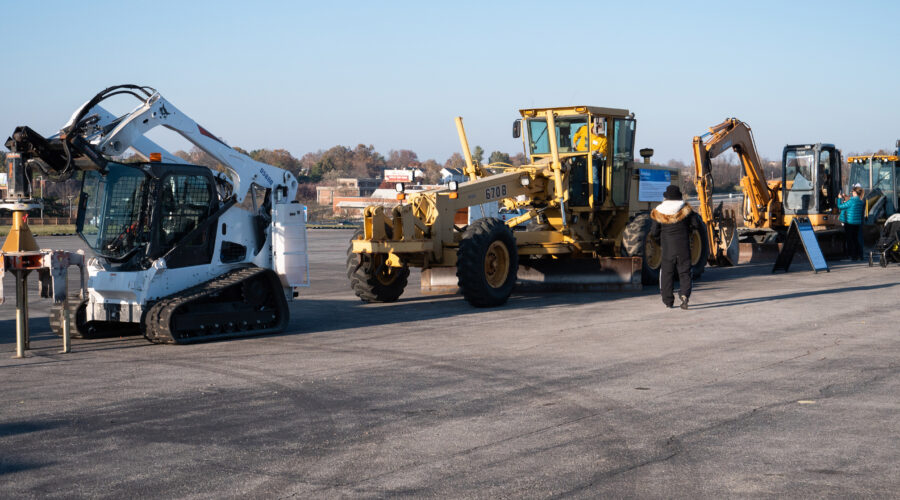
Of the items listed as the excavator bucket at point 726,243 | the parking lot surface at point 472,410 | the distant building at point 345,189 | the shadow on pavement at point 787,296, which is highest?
the distant building at point 345,189

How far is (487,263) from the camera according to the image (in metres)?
15.3

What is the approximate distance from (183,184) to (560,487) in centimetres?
802

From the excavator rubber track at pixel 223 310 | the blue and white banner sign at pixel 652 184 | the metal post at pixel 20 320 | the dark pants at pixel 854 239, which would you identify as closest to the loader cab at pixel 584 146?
the blue and white banner sign at pixel 652 184

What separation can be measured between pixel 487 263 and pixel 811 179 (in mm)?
13865

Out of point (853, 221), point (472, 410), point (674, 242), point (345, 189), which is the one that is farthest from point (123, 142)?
point (345, 189)

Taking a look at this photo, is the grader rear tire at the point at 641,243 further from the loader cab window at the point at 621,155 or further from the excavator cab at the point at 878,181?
the excavator cab at the point at 878,181

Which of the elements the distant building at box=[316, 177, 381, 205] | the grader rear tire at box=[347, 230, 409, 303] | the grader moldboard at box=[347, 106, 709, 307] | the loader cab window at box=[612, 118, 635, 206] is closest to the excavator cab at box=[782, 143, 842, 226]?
the grader moldboard at box=[347, 106, 709, 307]

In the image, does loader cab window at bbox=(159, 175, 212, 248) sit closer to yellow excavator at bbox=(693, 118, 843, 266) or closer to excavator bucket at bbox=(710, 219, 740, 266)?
excavator bucket at bbox=(710, 219, 740, 266)

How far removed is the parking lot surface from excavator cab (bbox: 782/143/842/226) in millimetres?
12613

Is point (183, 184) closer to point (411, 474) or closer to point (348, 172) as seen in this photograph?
point (411, 474)

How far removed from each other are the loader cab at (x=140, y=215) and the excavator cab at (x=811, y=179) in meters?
18.0

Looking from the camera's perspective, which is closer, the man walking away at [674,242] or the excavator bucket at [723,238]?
the man walking away at [674,242]

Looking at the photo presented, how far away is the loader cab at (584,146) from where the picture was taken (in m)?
17.9

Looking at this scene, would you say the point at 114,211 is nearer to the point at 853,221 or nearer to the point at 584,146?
the point at 584,146
